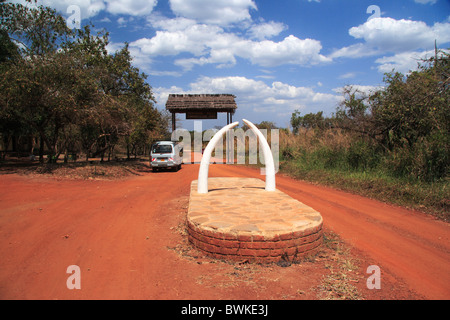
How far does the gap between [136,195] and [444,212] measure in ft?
25.5

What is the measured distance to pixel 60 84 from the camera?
11.7m

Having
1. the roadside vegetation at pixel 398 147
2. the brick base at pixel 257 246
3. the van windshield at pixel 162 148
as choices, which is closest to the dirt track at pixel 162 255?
the brick base at pixel 257 246

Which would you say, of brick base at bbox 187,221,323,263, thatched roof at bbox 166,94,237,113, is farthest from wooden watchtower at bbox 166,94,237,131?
brick base at bbox 187,221,323,263

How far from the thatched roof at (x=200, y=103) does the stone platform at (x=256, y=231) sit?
1676 cm

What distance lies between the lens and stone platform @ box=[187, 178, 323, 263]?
3.61 metres

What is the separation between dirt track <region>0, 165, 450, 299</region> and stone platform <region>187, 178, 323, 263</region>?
17cm

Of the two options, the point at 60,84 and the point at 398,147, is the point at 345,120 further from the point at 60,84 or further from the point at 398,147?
the point at 60,84

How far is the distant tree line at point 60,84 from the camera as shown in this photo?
11.2m
